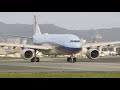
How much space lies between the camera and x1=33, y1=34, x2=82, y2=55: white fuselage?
167 ft

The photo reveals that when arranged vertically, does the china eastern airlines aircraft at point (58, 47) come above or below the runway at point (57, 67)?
above

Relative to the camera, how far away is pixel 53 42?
55.4 meters

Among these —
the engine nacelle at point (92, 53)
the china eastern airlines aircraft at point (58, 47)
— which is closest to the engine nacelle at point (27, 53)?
the china eastern airlines aircraft at point (58, 47)

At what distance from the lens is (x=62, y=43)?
53.2 meters

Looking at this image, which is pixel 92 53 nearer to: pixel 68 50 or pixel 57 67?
pixel 68 50

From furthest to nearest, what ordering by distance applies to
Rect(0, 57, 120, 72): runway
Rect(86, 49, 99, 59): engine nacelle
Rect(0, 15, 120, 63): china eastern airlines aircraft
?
Rect(86, 49, 99, 59): engine nacelle
Rect(0, 15, 120, 63): china eastern airlines aircraft
Rect(0, 57, 120, 72): runway

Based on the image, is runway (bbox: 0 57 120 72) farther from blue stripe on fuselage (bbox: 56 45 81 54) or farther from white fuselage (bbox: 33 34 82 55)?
white fuselage (bbox: 33 34 82 55)

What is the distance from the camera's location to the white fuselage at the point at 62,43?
50859mm

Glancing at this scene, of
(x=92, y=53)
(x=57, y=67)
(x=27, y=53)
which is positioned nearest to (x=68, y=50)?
(x=92, y=53)

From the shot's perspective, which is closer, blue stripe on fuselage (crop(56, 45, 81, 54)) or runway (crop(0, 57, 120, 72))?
runway (crop(0, 57, 120, 72))

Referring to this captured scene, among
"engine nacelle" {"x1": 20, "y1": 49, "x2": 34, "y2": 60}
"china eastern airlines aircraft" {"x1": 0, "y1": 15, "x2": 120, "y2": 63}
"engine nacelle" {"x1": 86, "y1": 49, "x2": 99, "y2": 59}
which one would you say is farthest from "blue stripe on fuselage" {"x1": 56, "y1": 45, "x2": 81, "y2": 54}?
"engine nacelle" {"x1": 20, "y1": 49, "x2": 34, "y2": 60}

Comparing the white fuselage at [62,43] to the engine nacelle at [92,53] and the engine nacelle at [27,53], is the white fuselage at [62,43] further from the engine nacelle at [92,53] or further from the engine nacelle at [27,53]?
the engine nacelle at [27,53]
